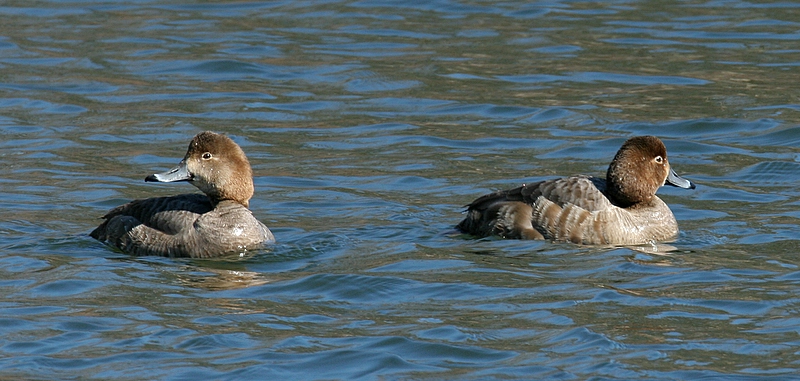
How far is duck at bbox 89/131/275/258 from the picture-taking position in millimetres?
9484

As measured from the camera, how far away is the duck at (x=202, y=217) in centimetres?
948

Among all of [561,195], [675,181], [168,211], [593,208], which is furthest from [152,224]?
[675,181]

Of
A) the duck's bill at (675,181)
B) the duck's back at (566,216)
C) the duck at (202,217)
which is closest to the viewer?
the duck at (202,217)

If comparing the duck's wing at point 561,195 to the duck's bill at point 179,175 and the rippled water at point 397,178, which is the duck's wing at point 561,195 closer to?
the rippled water at point 397,178

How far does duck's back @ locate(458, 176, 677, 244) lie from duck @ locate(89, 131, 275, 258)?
160 cm

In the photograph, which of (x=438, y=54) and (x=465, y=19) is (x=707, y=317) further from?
(x=465, y=19)

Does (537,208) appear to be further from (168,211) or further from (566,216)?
(168,211)

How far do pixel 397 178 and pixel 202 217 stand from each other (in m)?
2.69

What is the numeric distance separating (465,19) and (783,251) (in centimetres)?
935

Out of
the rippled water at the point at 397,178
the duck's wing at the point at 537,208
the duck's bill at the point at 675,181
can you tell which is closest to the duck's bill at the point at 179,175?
the rippled water at the point at 397,178

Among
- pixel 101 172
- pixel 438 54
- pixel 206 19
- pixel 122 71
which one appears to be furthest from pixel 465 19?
pixel 101 172

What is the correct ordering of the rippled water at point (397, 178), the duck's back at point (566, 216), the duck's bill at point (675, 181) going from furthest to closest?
the duck's bill at point (675, 181)
the duck's back at point (566, 216)
the rippled water at point (397, 178)

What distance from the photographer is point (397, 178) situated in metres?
11.9

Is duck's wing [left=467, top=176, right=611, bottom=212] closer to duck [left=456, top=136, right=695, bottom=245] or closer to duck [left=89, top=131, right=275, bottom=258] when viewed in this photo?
duck [left=456, top=136, right=695, bottom=245]
